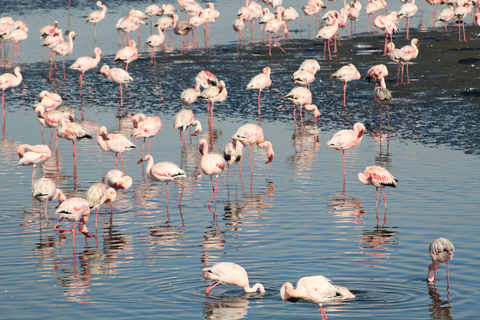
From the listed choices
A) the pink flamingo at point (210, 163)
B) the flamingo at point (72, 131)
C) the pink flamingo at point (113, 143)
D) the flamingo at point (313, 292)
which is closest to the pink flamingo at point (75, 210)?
the pink flamingo at point (210, 163)

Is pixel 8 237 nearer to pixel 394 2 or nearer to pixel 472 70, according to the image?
pixel 472 70

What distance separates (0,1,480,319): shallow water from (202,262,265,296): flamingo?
0.17 meters

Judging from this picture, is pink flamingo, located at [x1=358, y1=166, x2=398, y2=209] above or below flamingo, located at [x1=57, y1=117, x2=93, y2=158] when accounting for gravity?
below

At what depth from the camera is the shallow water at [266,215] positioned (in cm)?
829

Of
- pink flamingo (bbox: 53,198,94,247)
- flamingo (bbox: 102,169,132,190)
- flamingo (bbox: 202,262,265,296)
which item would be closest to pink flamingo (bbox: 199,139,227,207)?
flamingo (bbox: 102,169,132,190)

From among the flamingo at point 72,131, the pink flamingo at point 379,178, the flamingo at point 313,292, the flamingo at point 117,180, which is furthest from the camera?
the flamingo at point 72,131

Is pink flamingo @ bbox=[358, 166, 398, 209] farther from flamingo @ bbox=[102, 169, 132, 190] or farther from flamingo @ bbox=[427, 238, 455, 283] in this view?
flamingo @ bbox=[102, 169, 132, 190]

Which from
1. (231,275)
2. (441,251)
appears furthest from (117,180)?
(441,251)

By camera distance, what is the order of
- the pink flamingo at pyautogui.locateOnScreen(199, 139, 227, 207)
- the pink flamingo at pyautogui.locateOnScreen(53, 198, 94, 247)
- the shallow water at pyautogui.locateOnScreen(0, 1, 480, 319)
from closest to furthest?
the shallow water at pyautogui.locateOnScreen(0, 1, 480, 319), the pink flamingo at pyautogui.locateOnScreen(53, 198, 94, 247), the pink flamingo at pyautogui.locateOnScreen(199, 139, 227, 207)

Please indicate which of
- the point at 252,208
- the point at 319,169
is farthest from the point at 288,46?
the point at 252,208

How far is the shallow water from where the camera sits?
8289 mm

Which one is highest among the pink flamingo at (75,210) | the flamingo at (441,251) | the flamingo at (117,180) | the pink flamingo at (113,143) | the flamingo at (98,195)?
the pink flamingo at (113,143)

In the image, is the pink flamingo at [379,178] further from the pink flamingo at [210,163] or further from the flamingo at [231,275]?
the flamingo at [231,275]

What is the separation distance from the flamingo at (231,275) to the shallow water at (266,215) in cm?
17
